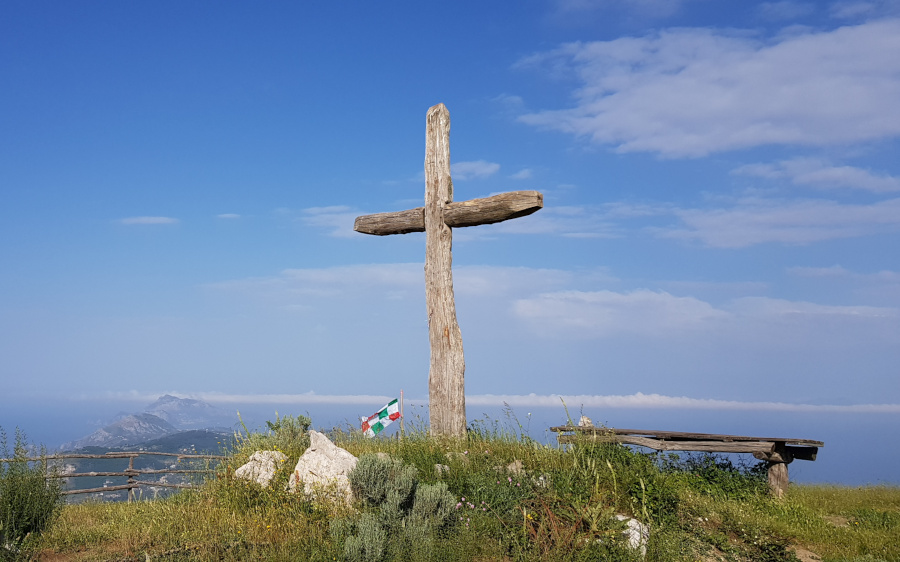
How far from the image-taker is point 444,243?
11836 mm

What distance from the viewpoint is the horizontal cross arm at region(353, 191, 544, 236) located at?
10.8 meters

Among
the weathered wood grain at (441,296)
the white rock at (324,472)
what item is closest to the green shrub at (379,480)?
the white rock at (324,472)

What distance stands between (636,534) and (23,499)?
784 cm

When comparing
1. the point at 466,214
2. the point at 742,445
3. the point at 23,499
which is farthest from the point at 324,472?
the point at 742,445

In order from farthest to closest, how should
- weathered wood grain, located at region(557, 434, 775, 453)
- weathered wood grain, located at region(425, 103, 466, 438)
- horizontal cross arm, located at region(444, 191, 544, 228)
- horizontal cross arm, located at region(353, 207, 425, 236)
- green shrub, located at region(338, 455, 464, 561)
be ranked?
weathered wood grain, located at region(557, 434, 775, 453) → horizontal cross arm, located at region(353, 207, 425, 236) → weathered wood grain, located at region(425, 103, 466, 438) → horizontal cross arm, located at region(444, 191, 544, 228) → green shrub, located at region(338, 455, 464, 561)

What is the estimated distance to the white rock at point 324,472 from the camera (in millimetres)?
8805

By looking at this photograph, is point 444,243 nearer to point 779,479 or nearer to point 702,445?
point 702,445

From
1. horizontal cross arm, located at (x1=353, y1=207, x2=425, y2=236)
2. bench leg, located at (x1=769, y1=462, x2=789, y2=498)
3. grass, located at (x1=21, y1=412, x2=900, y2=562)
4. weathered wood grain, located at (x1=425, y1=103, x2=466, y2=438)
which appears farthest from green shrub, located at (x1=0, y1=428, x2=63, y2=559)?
bench leg, located at (x1=769, y1=462, x2=789, y2=498)

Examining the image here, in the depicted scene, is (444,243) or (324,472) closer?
(324,472)

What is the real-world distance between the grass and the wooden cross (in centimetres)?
68

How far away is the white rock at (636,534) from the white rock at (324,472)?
363 cm

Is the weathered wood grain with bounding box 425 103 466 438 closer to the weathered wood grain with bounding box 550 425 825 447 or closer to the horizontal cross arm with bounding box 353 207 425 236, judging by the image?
the horizontal cross arm with bounding box 353 207 425 236

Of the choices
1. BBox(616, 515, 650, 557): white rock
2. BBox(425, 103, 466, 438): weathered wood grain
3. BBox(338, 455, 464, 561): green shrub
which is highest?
BBox(425, 103, 466, 438): weathered wood grain

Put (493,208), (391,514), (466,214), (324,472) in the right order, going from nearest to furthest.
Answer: (391,514), (324,472), (493,208), (466,214)
